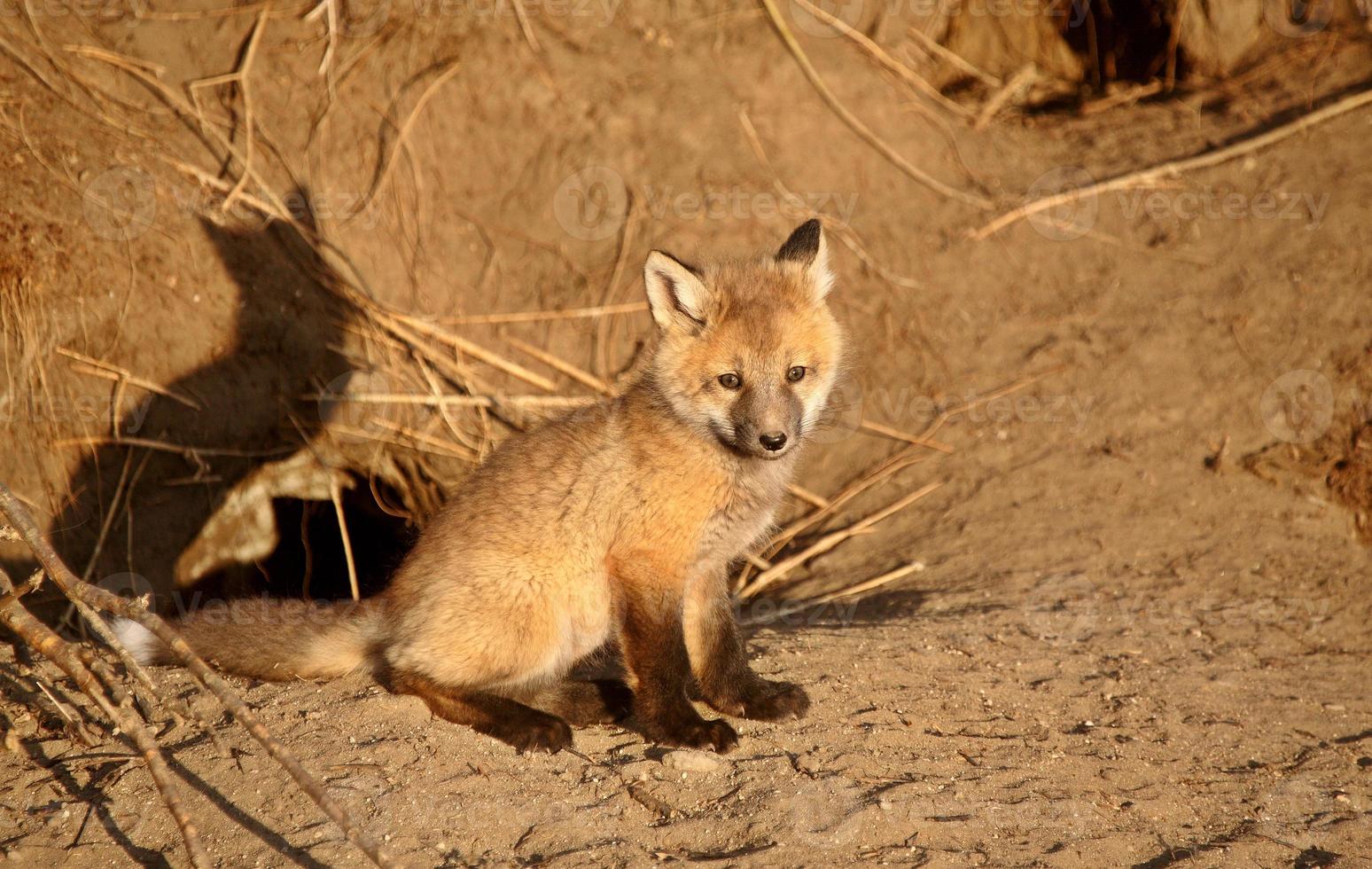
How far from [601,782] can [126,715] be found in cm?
134

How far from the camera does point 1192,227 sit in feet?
21.2

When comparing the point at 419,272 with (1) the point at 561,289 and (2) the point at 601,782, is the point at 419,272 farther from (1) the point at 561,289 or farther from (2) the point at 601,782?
(2) the point at 601,782

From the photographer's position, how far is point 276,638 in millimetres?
3611

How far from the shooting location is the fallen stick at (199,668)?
2342 millimetres

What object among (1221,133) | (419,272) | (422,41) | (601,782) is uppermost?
(422,41)

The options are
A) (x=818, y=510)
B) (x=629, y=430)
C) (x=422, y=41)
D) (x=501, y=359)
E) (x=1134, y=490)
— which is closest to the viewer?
(x=629, y=430)

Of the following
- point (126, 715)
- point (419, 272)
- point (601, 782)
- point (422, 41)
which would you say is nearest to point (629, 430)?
point (601, 782)

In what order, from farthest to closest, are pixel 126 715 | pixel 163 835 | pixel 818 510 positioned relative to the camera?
pixel 818 510, pixel 163 835, pixel 126 715
